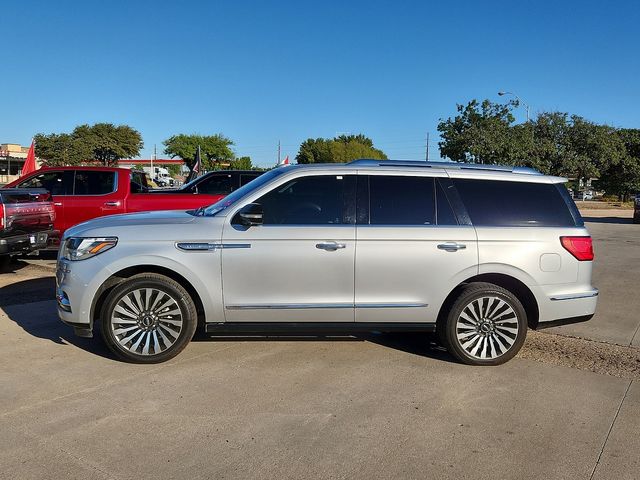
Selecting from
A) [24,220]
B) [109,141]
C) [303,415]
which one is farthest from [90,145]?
[303,415]

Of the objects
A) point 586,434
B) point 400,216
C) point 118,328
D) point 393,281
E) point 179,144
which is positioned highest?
point 179,144

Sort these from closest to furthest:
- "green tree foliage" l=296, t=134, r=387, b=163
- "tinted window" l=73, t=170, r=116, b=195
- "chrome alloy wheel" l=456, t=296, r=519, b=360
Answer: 1. "chrome alloy wheel" l=456, t=296, r=519, b=360
2. "tinted window" l=73, t=170, r=116, b=195
3. "green tree foliage" l=296, t=134, r=387, b=163

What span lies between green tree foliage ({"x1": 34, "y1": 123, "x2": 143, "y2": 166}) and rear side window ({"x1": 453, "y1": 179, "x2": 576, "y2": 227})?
61.9 meters

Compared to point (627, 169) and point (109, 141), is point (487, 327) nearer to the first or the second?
point (627, 169)

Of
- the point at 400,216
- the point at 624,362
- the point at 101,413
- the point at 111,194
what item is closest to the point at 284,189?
the point at 400,216

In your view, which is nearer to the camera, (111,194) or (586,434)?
(586,434)

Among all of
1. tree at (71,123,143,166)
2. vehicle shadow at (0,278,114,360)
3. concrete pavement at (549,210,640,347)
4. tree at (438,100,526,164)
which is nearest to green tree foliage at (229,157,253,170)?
tree at (71,123,143,166)

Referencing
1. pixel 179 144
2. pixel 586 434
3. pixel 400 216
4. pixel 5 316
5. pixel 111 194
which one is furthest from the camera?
pixel 179 144

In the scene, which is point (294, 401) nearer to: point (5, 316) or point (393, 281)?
point (393, 281)

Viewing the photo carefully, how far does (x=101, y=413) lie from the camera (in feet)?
13.0

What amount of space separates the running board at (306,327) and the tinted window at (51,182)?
23.9 ft

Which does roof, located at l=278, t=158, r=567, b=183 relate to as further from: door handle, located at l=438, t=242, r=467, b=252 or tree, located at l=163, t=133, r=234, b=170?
tree, located at l=163, t=133, r=234, b=170

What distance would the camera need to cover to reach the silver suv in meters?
4.86

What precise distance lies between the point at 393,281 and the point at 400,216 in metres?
0.61
